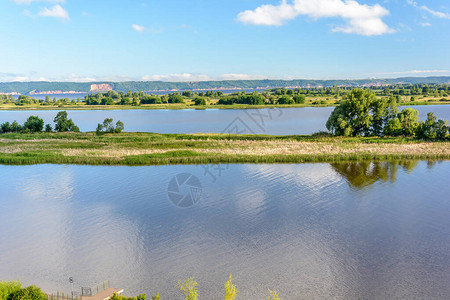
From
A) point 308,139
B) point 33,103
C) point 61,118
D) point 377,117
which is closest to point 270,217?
point 308,139

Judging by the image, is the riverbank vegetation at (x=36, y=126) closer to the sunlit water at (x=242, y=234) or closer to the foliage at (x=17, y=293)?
the sunlit water at (x=242, y=234)

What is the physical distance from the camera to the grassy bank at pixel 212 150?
151 ft

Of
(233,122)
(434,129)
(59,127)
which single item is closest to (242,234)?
(434,129)

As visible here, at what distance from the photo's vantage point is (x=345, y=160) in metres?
46.0

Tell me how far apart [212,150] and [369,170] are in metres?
19.6

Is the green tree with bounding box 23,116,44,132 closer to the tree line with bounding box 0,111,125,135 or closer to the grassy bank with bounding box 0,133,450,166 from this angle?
the tree line with bounding box 0,111,125,135

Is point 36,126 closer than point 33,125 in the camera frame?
No

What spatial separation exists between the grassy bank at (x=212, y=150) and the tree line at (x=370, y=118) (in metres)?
2.91

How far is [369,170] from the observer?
41500 mm

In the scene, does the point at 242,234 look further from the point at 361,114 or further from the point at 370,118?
the point at 370,118

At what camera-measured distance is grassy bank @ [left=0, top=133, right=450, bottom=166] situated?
46.1 meters

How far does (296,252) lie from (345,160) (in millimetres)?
26938

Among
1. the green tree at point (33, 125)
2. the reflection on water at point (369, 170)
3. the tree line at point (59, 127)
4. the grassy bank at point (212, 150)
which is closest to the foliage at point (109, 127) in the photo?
the tree line at point (59, 127)

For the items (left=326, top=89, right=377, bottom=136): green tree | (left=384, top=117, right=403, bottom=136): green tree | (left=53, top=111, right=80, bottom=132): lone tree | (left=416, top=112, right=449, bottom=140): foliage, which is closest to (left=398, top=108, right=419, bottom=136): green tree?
(left=384, top=117, right=403, bottom=136): green tree
